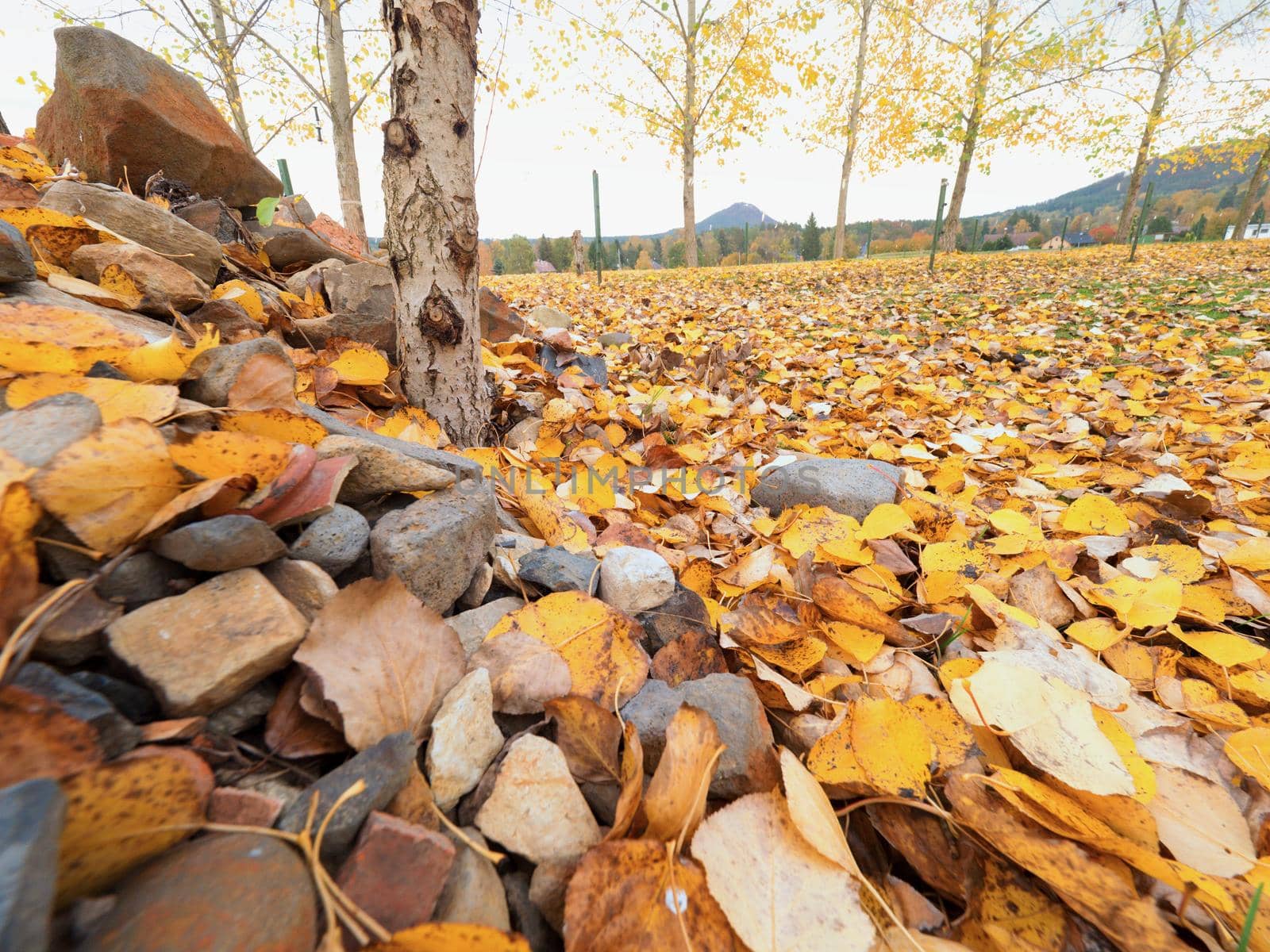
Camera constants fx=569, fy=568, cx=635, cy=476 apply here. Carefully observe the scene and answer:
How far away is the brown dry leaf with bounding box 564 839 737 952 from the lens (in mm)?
544

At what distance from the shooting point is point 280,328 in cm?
175

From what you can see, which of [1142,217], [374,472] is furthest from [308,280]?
[1142,217]

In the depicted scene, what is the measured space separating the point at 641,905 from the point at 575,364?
2597 millimetres

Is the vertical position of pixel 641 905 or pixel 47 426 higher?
pixel 47 426

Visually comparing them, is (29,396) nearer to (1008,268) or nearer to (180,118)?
(180,118)

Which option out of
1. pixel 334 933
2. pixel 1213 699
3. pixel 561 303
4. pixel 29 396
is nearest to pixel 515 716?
pixel 334 933

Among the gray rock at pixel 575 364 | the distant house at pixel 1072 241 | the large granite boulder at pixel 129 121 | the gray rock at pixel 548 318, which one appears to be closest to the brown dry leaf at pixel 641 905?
the gray rock at pixel 575 364

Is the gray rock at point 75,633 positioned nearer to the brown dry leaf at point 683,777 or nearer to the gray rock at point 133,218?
the brown dry leaf at point 683,777

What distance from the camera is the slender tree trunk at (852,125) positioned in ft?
45.0

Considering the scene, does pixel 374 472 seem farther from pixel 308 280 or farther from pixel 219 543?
pixel 308 280

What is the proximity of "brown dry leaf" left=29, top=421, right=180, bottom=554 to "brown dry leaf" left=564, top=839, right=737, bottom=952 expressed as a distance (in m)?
0.61

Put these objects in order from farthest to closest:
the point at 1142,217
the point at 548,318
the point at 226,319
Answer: the point at 1142,217, the point at 548,318, the point at 226,319

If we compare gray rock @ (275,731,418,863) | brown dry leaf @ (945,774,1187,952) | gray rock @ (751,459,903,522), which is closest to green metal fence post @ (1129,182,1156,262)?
gray rock @ (751,459,903,522)

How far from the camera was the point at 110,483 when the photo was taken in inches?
24.2
